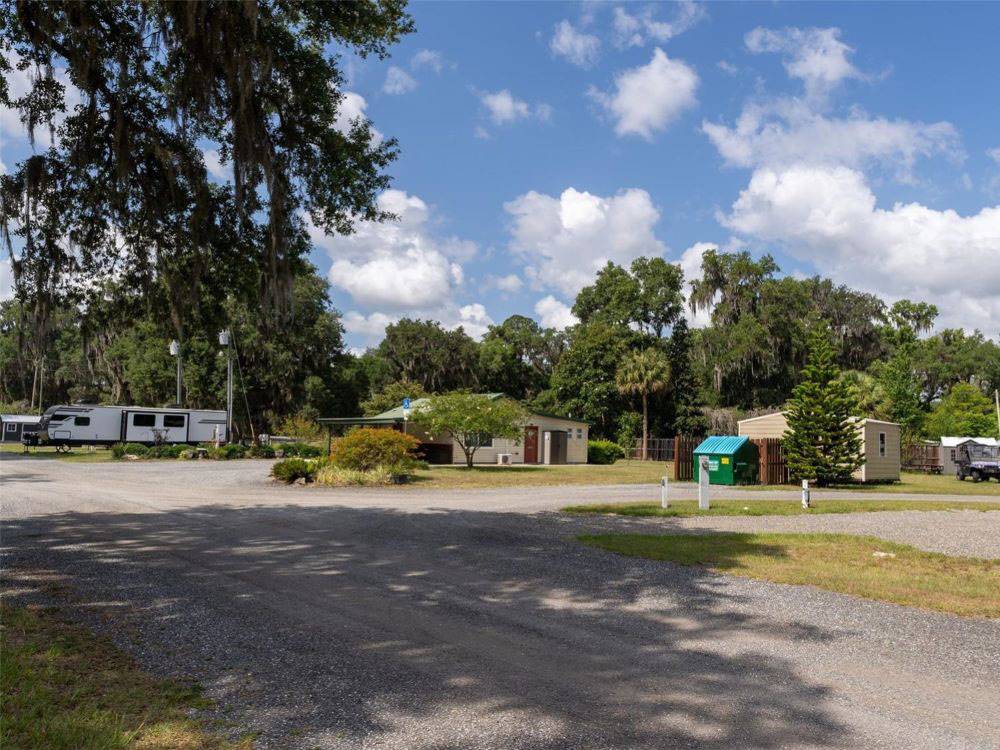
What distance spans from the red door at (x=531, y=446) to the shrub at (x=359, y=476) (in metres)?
16.2

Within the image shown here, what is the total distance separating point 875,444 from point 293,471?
22057 mm

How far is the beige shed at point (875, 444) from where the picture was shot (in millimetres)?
27781

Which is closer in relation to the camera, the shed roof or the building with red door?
the building with red door

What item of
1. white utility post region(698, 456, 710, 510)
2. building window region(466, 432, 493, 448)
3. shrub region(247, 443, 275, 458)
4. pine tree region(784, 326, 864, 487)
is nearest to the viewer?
white utility post region(698, 456, 710, 510)

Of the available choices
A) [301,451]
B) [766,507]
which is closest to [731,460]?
[766,507]

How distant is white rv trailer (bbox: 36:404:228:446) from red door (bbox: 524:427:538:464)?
18.2 metres

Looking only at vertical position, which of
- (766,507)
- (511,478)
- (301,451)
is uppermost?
(301,451)

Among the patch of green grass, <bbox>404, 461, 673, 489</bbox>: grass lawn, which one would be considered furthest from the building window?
the patch of green grass

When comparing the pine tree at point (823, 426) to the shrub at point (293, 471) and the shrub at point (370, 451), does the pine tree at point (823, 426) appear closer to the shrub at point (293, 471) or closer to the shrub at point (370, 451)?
the shrub at point (370, 451)

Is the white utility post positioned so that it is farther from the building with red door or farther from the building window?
the building with red door

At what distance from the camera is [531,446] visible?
39.4 m

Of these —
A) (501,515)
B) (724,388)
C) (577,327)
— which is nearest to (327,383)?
(577,327)

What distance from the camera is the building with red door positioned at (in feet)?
117

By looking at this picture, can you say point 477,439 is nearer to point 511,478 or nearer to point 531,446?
point 511,478
